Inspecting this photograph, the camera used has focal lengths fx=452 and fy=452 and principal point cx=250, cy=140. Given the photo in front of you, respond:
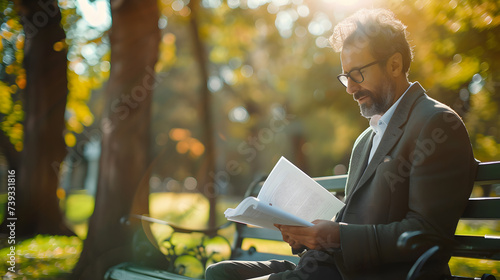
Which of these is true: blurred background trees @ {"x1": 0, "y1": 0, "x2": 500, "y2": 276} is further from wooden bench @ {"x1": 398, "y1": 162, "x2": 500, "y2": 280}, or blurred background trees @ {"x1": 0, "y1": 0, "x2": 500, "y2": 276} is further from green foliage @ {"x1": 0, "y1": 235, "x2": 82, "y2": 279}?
wooden bench @ {"x1": 398, "y1": 162, "x2": 500, "y2": 280}

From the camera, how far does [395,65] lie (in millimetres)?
2598

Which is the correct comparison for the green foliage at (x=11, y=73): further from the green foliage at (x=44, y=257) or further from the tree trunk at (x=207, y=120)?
the tree trunk at (x=207, y=120)

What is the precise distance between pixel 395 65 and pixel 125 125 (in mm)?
3621

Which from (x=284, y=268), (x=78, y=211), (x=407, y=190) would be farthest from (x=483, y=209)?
(x=78, y=211)

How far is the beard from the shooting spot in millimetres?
2600

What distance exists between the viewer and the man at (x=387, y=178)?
2.14m

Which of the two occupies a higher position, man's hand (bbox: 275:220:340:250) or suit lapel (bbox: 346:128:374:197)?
suit lapel (bbox: 346:128:374:197)

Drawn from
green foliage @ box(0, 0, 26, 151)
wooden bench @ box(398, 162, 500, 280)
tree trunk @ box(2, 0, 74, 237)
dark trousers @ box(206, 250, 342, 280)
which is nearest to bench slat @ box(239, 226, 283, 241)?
dark trousers @ box(206, 250, 342, 280)

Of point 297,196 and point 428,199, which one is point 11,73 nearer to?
point 297,196

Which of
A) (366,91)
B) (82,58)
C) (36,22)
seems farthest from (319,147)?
(366,91)

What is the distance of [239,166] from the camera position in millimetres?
33938

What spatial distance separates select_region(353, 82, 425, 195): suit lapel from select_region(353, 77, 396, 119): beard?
0.11 m

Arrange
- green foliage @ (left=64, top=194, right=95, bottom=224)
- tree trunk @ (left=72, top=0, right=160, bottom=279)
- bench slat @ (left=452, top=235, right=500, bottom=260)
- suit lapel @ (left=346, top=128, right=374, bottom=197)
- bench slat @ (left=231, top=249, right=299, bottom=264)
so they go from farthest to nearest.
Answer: green foliage @ (left=64, top=194, right=95, bottom=224) → tree trunk @ (left=72, top=0, right=160, bottom=279) → bench slat @ (left=231, top=249, right=299, bottom=264) → suit lapel @ (left=346, top=128, right=374, bottom=197) → bench slat @ (left=452, top=235, right=500, bottom=260)

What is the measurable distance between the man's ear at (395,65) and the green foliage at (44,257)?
184 inches
